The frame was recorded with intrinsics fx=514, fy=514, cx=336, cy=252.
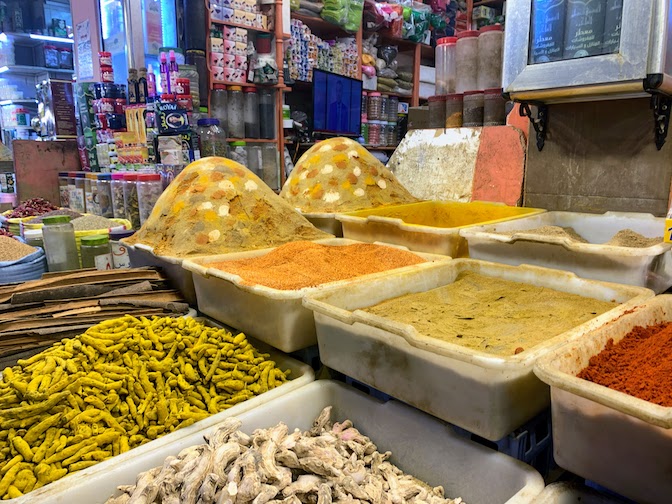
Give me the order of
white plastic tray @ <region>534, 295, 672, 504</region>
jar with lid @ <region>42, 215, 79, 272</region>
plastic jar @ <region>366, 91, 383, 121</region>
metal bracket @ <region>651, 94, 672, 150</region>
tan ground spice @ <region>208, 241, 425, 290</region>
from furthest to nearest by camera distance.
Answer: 1. plastic jar @ <region>366, 91, 383, 121</region>
2. jar with lid @ <region>42, 215, 79, 272</region>
3. metal bracket @ <region>651, 94, 672, 150</region>
4. tan ground spice @ <region>208, 241, 425, 290</region>
5. white plastic tray @ <region>534, 295, 672, 504</region>

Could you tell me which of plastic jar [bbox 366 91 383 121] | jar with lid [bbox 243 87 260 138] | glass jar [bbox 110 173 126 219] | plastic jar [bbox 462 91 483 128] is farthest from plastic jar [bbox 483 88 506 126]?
plastic jar [bbox 366 91 383 121]

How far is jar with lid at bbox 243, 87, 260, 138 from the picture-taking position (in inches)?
138

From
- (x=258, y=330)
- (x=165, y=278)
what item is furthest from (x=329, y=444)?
(x=165, y=278)

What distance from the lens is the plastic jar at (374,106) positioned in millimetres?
4453

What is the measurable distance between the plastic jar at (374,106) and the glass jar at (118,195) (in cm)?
268

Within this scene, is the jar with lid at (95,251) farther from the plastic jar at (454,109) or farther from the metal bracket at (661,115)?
the metal bracket at (661,115)

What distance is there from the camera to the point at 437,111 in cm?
233

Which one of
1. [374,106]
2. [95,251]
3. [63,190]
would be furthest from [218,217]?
[374,106]

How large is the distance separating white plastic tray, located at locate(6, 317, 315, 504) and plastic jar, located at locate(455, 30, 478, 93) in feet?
5.10

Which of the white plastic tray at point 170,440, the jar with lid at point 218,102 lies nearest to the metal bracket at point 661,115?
the white plastic tray at point 170,440

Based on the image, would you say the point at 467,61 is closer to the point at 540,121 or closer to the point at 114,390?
the point at 540,121

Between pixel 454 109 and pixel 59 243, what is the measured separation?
5.44 feet

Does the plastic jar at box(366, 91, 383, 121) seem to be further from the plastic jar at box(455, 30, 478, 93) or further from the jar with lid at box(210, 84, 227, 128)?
the plastic jar at box(455, 30, 478, 93)

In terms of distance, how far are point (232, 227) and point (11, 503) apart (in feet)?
3.08
